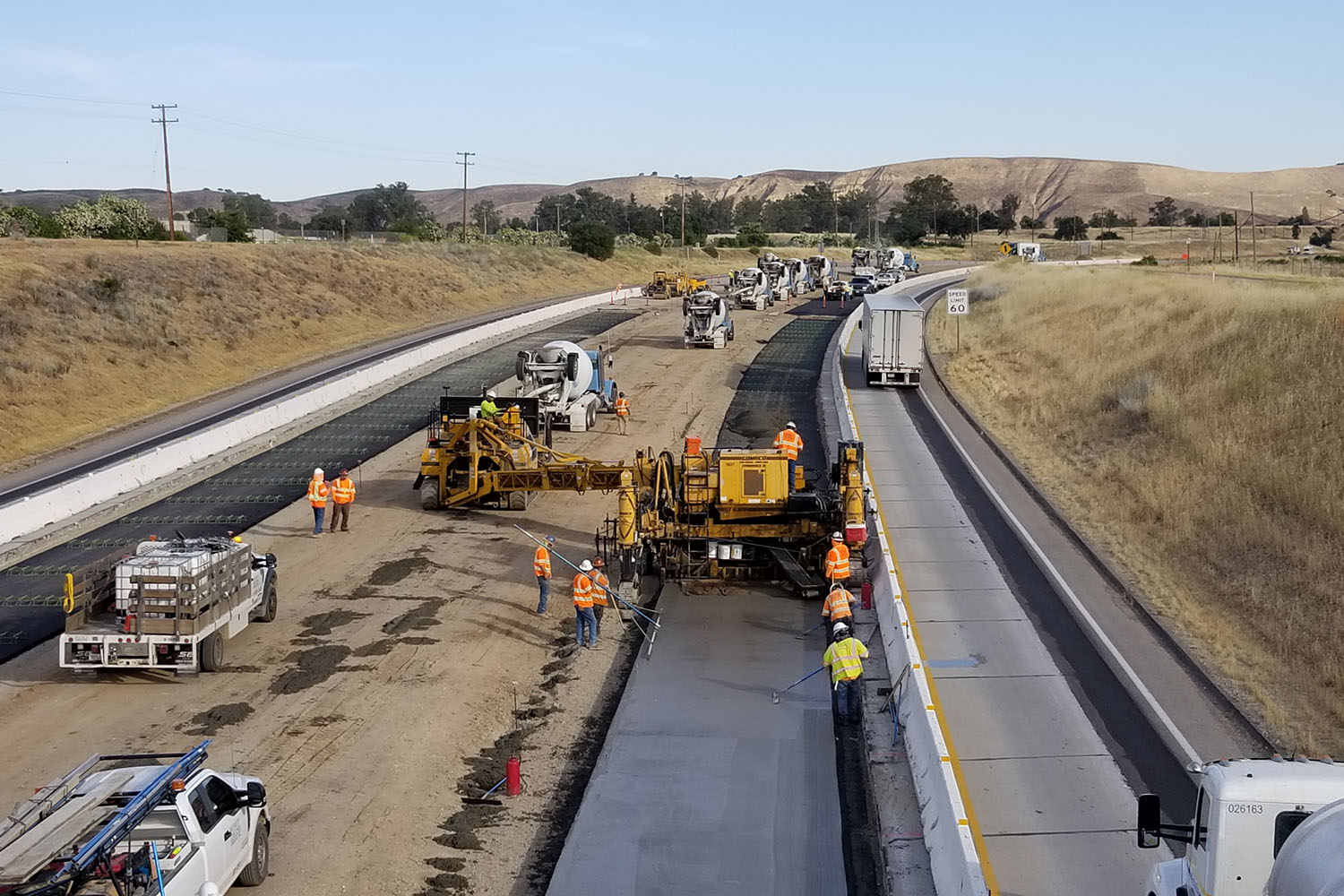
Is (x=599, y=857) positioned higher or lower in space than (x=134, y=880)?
→ lower

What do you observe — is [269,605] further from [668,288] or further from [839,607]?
[668,288]

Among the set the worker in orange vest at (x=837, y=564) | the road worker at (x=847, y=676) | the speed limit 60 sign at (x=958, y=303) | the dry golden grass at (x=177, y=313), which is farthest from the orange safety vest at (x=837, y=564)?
Result: the dry golden grass at (x=177, y=313)

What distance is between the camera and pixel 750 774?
1562 centimetres

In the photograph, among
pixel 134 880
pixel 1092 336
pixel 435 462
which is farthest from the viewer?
pixel 1092 336

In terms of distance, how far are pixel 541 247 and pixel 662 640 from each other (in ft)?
319

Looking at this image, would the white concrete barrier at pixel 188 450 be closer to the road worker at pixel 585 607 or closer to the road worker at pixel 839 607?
the road worker at pixel 585 607

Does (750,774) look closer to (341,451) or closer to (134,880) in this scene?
(134,880)

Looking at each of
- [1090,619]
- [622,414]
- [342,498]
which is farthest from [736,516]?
[622,414]

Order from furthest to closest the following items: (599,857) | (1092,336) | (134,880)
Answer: (1092,336) < (599,857) < (134,880)

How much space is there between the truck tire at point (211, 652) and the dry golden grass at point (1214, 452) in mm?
14547

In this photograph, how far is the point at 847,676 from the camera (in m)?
16.2

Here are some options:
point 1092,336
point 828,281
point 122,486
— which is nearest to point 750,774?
point 122,486

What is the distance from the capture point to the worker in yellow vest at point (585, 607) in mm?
20203

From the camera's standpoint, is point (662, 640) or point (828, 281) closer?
Result: point (662, 640)
